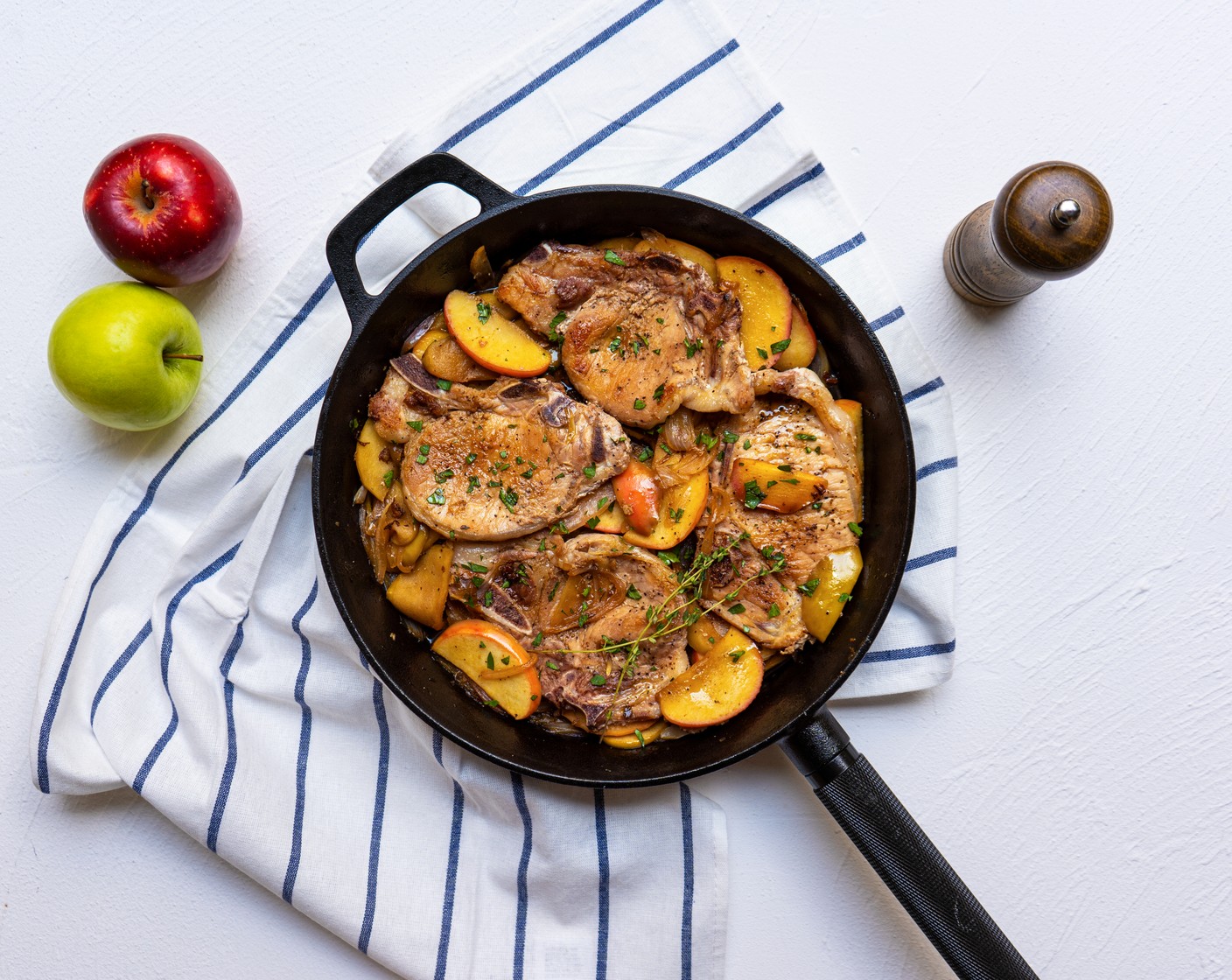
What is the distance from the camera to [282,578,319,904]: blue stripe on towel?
2639 mm

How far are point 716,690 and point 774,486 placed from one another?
567mm

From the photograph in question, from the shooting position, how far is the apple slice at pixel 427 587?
2.48 metres

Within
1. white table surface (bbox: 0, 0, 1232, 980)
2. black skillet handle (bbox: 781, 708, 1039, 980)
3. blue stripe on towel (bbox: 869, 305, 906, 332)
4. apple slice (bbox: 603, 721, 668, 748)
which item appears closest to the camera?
black skillet handle (bbox: 781, 708, 1039, 980)

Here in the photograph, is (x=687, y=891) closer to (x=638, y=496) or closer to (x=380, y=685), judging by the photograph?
(x=380, y=685)

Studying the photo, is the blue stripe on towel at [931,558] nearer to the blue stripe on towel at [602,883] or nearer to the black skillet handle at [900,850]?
the black skillet handle at [900,850]

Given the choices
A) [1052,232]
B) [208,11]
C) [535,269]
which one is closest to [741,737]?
[535,269]

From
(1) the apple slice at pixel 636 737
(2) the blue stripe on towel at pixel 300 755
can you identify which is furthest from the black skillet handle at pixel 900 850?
(2) the blue stripe on towel at pixel 300 755

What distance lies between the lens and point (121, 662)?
272 cm

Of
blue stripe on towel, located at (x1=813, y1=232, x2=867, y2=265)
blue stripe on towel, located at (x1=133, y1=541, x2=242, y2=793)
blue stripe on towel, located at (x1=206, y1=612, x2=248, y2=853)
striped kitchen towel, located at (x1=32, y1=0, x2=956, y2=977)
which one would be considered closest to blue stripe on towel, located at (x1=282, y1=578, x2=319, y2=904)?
striped kitchen towel, located at (x1=32, y1=0, x2=956, y2=977)

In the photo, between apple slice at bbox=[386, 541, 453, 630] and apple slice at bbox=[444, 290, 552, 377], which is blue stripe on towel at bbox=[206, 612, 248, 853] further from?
apple slice at bbox=[444, 290, 552, 377]

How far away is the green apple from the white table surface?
20cm

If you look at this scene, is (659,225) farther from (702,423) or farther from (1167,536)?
(1167,536)

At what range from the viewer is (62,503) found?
2.77m

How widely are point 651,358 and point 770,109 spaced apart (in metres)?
0.87
